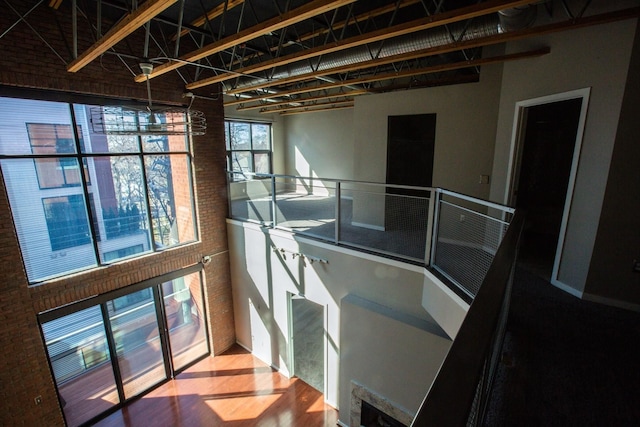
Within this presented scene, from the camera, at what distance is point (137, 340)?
18.7ft

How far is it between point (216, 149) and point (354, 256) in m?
3.62

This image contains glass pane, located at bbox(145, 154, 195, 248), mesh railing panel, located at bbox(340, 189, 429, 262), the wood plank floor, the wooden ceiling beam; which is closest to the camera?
mesh railing panel, located at bbox(340, 189, 429, 262)

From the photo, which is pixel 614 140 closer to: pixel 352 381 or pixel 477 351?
pixel 477 351

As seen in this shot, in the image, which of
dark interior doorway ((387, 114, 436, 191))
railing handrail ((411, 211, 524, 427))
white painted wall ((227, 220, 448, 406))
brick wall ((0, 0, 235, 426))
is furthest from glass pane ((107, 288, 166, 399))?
railing handrail ((411, 211, 524, 427))

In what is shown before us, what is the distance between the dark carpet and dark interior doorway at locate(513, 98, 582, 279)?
1.47m

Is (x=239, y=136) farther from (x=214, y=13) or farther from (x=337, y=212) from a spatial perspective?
(x=337, y=212)

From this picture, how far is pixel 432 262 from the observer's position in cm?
383

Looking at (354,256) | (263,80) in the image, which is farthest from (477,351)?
(263,80)

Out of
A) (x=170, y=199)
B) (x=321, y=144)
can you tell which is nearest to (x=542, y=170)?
(x=321, y=144)

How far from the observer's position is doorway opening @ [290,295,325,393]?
6.06 m

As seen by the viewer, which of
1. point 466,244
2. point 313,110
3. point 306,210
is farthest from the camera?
point 313,110

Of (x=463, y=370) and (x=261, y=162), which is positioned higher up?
(x=261, y=162)

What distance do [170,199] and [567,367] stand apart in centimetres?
602

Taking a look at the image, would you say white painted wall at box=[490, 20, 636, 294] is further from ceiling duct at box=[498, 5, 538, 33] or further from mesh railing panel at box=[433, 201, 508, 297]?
mesh railing panel at box=[433, 201, 508, 297]
